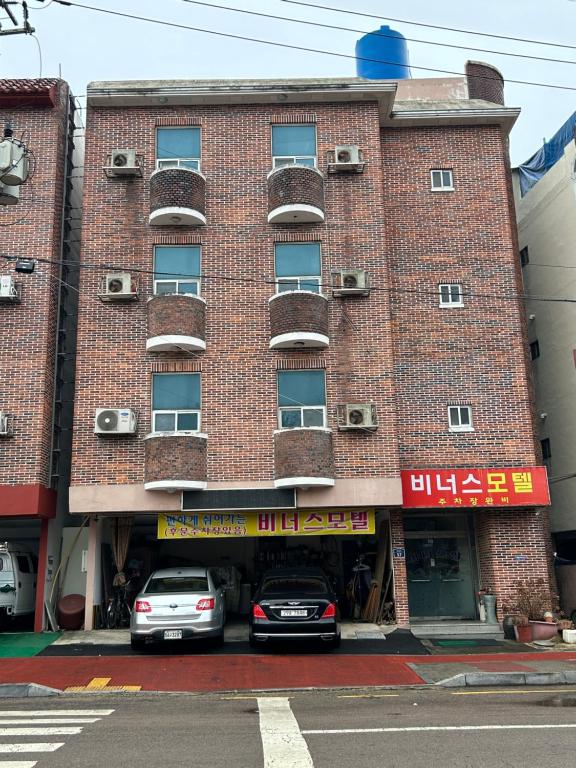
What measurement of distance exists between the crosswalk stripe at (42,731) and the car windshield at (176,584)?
21.0 feet

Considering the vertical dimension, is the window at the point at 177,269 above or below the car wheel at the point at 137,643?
above

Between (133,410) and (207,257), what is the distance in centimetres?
427

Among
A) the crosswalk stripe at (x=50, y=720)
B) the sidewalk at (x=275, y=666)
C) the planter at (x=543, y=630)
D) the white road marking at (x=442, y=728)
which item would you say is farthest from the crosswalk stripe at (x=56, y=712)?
the planter at (x=543, y=630)

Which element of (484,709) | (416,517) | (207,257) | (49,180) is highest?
(49,180)

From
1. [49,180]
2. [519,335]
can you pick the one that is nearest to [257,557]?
[519,335]

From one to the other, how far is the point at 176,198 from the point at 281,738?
13625 millimetres

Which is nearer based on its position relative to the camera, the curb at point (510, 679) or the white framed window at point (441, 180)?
the curb at point (510, 679)

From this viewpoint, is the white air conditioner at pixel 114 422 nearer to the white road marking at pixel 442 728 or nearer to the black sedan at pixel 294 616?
the black sedan at pixel 294 616

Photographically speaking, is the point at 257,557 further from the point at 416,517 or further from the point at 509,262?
the point at 509,262

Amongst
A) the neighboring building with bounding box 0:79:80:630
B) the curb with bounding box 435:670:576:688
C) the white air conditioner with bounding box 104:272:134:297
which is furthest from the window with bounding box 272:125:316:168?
the curb with bounding box 435:670:576:688

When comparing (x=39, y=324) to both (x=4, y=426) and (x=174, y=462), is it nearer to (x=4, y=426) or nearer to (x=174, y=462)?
(x=4, y=426)

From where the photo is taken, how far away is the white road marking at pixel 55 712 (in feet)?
30.1

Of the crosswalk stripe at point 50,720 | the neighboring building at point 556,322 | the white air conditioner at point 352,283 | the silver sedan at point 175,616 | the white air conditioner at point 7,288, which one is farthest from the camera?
the neighboring building at point 556,322

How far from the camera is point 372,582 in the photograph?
18234mm
